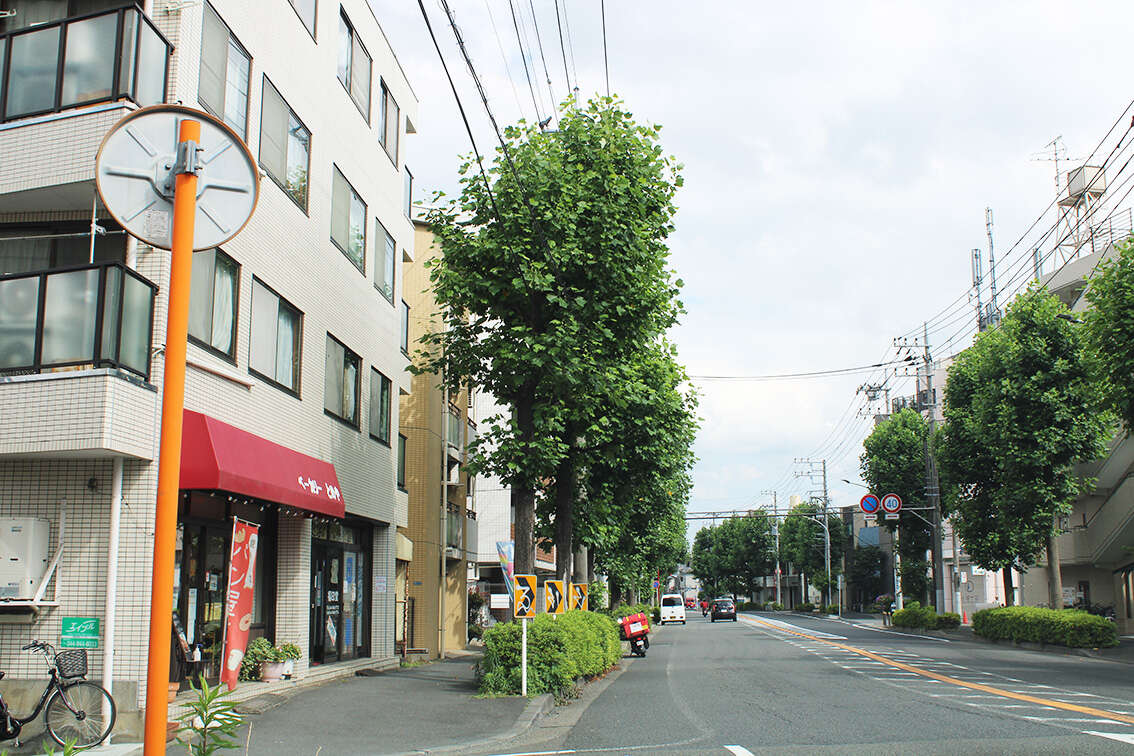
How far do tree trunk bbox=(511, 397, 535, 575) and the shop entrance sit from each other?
12.9ft

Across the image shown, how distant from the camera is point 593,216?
18.6m

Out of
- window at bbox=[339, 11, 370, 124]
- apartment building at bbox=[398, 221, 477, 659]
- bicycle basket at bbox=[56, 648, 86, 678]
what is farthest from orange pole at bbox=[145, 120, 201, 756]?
apartment building at bbox=[398, 221, 477, 659]

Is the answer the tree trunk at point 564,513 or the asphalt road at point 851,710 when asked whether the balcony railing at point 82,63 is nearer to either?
the asphalt road at point 851,710

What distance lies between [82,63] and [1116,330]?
811 inches

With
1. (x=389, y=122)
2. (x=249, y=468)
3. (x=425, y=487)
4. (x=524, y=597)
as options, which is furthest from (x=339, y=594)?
(x=389, y=122)

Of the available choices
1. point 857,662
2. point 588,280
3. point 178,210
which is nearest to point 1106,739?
point 178,210

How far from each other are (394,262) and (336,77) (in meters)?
6.11

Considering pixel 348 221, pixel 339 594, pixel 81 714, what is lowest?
pixel 81 714

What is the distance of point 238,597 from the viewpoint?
13.4 m

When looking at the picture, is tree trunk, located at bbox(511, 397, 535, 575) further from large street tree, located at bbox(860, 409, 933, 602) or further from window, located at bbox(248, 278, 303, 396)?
large street tree, located at bbox(860, 409, 933, 602)

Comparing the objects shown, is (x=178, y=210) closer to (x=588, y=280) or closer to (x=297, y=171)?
(x=297, y=171)

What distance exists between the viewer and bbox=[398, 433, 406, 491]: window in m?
27.3

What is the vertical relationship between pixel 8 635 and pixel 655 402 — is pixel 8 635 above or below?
below

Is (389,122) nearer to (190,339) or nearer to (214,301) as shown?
(214,301)
